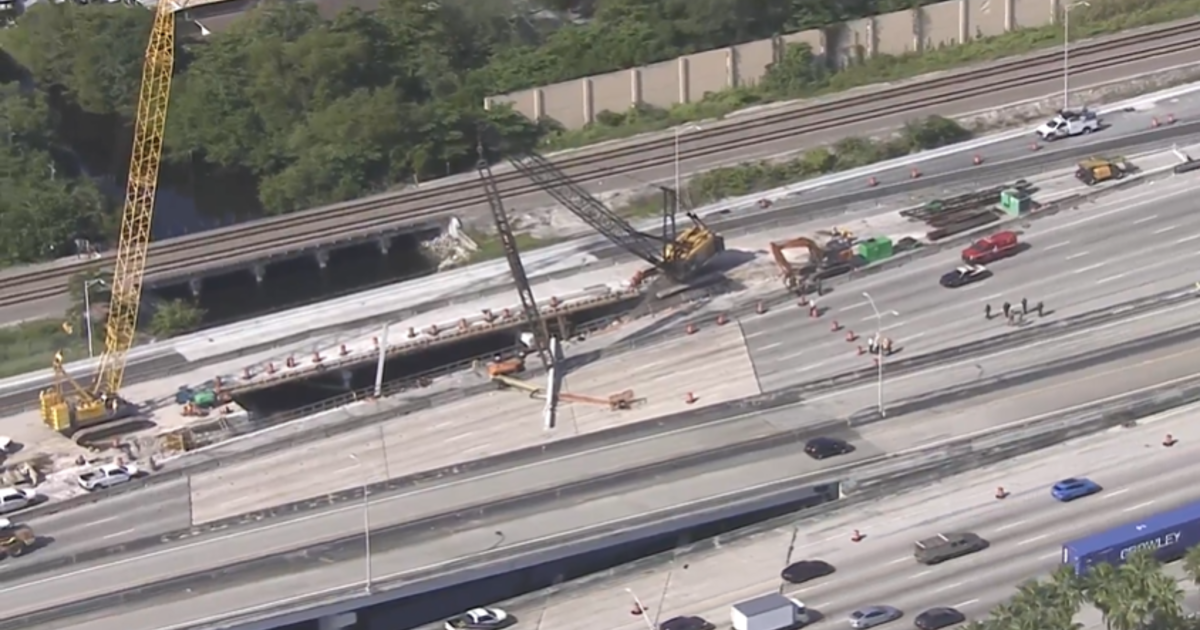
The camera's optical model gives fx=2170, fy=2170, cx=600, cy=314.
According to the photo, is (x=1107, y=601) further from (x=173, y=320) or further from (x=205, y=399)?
(x=173, y=320)

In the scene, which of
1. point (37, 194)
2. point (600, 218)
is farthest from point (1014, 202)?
point (37, 194)

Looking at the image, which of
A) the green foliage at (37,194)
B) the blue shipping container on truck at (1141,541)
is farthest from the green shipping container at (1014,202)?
the green foliage at (37,194)

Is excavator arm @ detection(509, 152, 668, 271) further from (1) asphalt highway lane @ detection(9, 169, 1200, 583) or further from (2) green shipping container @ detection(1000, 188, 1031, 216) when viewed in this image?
(2) green shipping container @ detection(1000, 188, 1031, 216)

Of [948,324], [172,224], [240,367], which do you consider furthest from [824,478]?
[172,224]

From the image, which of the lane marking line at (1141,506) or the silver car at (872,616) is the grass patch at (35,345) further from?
the lane marking line at (1141,506)

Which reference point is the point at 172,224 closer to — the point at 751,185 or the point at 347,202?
the point at 347,202

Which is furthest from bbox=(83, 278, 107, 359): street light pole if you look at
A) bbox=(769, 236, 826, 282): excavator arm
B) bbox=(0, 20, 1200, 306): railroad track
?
bbox=(769, 236, 826, 282): excavator arm
